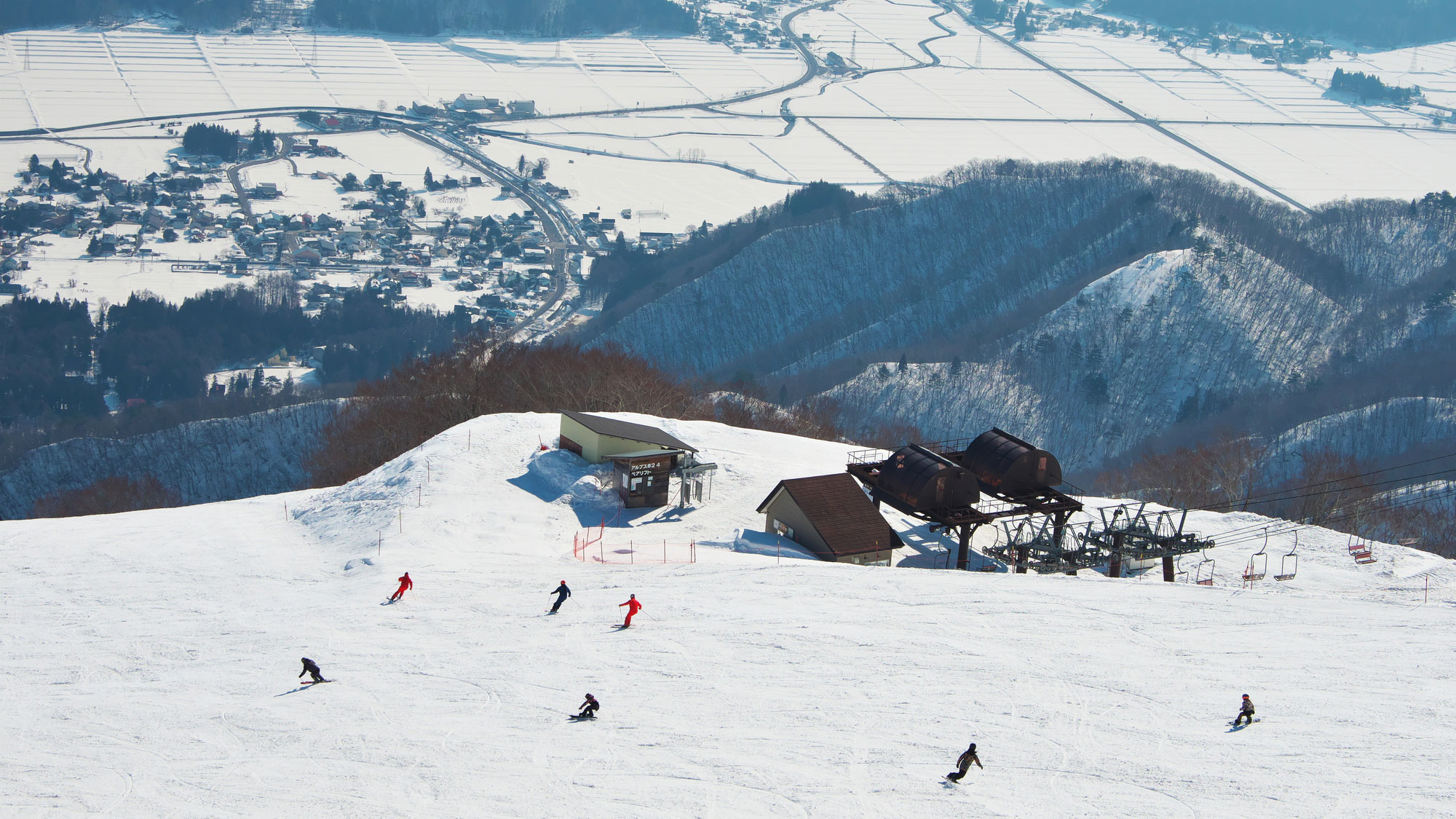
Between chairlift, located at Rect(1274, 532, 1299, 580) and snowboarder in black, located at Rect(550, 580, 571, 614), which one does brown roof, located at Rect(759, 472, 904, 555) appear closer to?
snowboarder in black, located at Rect(550, 580, 571, 614)

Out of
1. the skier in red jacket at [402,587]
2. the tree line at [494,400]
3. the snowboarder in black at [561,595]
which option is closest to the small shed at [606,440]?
the snowboarder in black at [561,595]

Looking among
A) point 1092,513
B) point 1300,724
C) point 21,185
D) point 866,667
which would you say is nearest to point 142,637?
point 866,667

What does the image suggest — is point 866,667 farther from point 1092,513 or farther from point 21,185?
point 21,185

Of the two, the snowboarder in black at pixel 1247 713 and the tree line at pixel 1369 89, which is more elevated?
the tree line at pixel 1369 89

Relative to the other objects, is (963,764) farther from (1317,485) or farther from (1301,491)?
(1301,491)

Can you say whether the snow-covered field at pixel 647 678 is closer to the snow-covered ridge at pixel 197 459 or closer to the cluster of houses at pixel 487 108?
the snow-covered ridge at pixel 197 459

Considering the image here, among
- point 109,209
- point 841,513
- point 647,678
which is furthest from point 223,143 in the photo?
point 647,678
